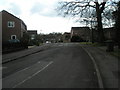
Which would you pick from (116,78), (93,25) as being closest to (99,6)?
(93,25)

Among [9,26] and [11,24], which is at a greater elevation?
[11,24]

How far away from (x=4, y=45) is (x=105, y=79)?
23424 millimetres

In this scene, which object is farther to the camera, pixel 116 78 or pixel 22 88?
pixel 116 78

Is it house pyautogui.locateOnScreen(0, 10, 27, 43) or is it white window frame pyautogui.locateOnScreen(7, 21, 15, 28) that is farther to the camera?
white window frame pyautogui.locateOnScreen(7, 21, 15, 28)

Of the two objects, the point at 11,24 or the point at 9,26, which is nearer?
the point at 9,26

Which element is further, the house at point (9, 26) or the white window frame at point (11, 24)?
the white window frame at point (11, 24)

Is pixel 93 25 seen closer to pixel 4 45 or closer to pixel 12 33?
pixel 12 33

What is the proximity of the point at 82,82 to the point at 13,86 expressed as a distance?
3.16 metres

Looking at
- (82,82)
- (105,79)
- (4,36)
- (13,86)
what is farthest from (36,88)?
(4,36)

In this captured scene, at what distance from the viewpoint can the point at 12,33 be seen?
54.0m

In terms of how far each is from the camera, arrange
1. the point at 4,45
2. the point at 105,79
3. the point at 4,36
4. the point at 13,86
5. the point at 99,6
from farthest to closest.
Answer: the point at 4,36 → the point at 99,6 → the point at 4,45 → the point at 105,79 → the point at 13,86

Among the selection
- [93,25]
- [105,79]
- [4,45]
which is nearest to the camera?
[105,79]

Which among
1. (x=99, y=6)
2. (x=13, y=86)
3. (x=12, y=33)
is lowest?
(x=13, y=86)

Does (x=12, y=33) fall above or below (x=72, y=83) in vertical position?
above
